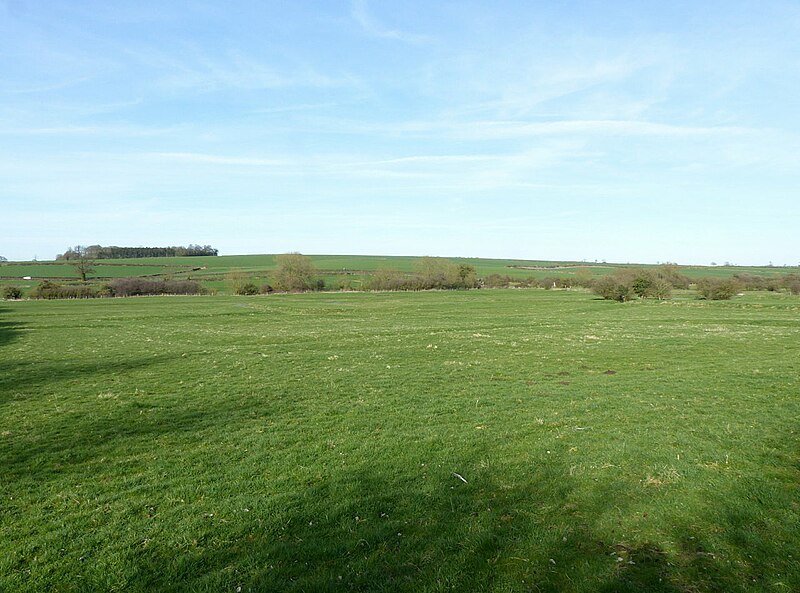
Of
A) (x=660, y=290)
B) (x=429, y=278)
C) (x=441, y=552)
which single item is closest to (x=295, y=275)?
(x=429, y=278)

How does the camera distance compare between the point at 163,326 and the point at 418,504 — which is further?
the point at 163,326

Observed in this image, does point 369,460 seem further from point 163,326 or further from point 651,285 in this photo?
point 651,285

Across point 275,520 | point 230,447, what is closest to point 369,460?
point 275,520

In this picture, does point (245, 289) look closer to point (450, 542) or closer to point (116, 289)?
point (116, 289)

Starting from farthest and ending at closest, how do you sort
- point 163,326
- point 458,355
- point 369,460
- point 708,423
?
point 163,326, point 458,355, point 708,423, point 369,460

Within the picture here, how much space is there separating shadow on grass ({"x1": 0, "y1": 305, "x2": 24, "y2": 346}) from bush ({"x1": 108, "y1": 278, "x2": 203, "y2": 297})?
162 feet

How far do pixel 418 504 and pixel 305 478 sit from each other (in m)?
2.78

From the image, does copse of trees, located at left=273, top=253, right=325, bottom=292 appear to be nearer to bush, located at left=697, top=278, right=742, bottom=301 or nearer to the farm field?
bush, located at left=697, top=278, right=742, bottom=301

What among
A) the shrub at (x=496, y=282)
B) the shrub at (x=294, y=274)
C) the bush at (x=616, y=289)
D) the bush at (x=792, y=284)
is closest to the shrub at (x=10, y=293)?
the shrub at (x=294, y=274)

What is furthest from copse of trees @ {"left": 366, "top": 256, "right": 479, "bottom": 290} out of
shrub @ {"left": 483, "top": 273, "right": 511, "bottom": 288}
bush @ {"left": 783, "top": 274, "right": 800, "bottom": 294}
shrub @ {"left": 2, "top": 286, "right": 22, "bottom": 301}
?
shrub @ {"left": 2, "top": 286, "right": 22, "bottom": 301}

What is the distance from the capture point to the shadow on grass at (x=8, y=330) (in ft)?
118

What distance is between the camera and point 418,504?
29.1ft

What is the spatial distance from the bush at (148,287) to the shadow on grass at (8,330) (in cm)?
4952

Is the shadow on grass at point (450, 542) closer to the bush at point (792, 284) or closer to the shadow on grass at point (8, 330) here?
the shadow on grass at point (8, 330)
